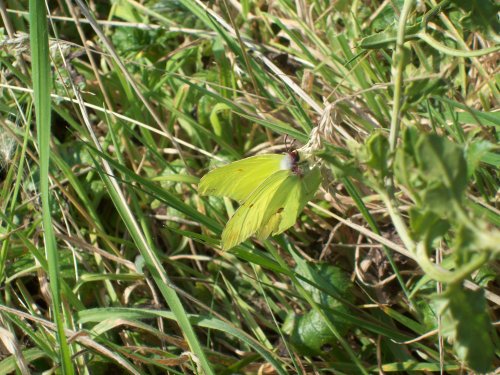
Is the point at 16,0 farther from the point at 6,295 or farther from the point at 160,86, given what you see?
the point at 6,295

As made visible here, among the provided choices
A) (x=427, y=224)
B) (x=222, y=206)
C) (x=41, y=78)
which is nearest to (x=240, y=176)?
(x=41, y=78)

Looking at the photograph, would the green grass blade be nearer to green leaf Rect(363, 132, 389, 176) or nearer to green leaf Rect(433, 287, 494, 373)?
green leaf Rect(363, 132, 389, 176)

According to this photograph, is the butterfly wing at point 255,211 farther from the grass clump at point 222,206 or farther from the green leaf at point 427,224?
the green leaf at point 427,224

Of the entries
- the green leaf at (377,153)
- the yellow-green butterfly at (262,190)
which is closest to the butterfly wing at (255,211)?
the yellow-green butterfly at (262,190)

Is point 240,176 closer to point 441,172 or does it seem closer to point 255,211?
point 255,211

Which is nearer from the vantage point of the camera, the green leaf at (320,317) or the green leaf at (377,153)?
the green leaf at (377,153)

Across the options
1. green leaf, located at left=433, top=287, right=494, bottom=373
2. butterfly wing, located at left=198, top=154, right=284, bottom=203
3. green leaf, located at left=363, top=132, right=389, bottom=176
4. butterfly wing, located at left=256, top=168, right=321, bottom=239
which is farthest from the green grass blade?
green leaf, located at left=433, top=287, right=494, bottom=373
